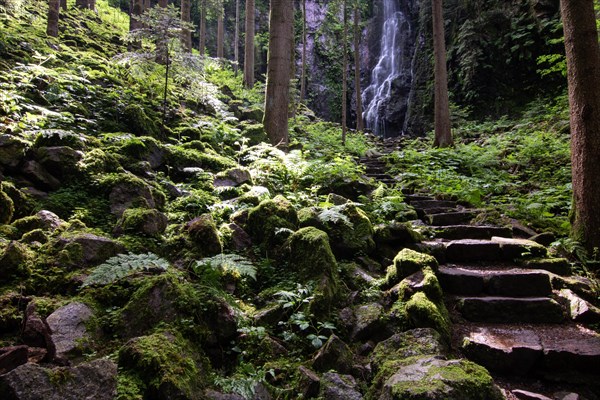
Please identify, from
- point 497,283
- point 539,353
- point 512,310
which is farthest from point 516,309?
point 539,353

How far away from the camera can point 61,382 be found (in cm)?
194

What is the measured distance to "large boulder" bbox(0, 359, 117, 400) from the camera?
181 centimetres

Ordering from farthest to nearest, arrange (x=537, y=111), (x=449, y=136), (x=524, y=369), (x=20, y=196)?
(x=537, y=111) < (x=449, y=136) < (x=20, y=196) < (x=524, y=369)

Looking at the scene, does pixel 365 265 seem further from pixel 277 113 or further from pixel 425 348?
pixel 277 113

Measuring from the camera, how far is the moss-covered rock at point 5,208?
3621mm

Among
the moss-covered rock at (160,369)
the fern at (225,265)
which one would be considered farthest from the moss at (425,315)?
the moss-covered rock at (160,369)

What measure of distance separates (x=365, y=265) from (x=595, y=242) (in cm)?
336

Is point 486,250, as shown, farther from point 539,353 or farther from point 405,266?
point 539,353

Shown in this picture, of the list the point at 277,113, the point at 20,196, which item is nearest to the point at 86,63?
the point at 277,113

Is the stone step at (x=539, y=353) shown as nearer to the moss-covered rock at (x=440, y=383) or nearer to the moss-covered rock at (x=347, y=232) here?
the moss-covered rock at (x=440, y=383)

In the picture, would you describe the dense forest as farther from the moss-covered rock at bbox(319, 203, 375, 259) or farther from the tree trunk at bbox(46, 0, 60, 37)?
the tree trunk at bbox(46, 0, 60, 37)

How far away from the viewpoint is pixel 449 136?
13.7 m

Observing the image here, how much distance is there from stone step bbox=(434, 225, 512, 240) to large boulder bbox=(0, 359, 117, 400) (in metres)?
5.47

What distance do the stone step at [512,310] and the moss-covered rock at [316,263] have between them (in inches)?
64.4
